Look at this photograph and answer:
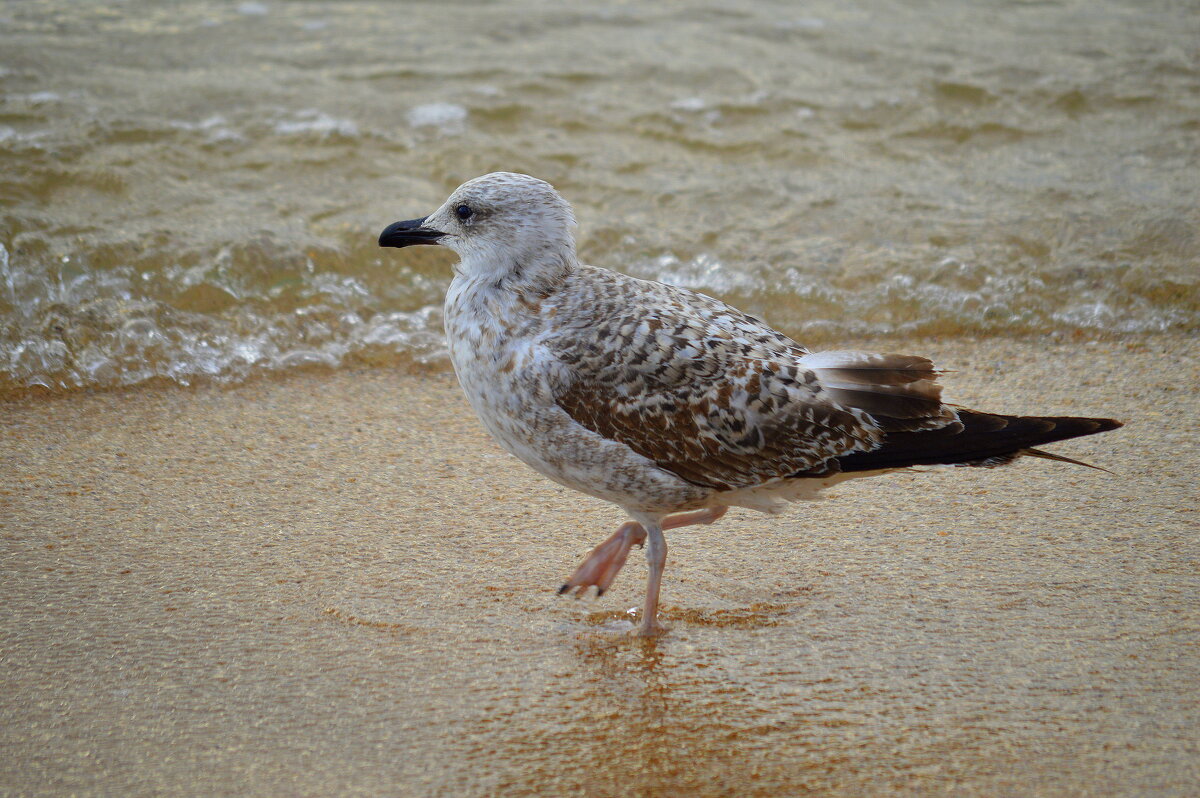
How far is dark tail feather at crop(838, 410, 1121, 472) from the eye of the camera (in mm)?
3623

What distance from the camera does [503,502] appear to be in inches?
183

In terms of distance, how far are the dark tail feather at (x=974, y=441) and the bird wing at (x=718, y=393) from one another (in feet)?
0.14

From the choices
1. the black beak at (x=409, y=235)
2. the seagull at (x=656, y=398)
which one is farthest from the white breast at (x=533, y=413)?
the black beak at (x=409, y=235)

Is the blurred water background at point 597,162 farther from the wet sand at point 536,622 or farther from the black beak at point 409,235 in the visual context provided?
the black beak at point 409,235

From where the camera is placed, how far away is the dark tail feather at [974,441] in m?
3.62

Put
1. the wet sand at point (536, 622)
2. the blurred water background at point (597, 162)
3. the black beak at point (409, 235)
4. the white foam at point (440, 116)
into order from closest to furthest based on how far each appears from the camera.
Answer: the wet sand at point (536, 622), the black beak at point (409, 235), the blurred water background at point (597, 162), the white foam at point (440, 116)

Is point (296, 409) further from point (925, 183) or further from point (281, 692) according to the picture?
point (925, 183)

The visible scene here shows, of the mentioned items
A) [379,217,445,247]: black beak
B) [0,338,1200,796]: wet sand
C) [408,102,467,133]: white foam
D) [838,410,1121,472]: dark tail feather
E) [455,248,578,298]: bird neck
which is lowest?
[0,338,1200,796]: wet sand

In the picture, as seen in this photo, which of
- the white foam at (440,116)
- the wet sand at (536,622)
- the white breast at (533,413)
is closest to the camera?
the wet sand at (536,622)

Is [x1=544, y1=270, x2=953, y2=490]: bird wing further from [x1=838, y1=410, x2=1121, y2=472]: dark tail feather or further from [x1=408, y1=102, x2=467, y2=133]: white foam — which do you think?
[x1=408, y1=102, x2=467, y2=133]: white foam

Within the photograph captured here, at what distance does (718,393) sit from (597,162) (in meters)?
4.77

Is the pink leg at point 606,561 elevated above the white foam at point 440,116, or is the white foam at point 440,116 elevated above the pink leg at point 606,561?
the white foam at point 440,116

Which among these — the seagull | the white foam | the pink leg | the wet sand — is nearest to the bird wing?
the seagull

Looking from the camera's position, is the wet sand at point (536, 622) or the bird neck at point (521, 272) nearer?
the wet sand at point (536, 622)
